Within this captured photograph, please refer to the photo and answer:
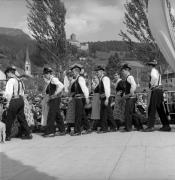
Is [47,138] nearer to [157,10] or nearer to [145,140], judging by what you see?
[145,140]

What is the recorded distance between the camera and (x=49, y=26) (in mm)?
31078

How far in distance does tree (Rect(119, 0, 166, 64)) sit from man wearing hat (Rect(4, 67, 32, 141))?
12684 mm

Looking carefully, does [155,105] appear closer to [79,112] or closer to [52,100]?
[79,112]

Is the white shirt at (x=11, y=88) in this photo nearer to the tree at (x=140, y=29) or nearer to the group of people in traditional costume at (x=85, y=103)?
the group of people in traditional costume at (x=85, y=103)

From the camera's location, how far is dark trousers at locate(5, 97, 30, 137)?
9242mm

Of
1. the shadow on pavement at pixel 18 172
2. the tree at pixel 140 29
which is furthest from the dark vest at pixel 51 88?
the tree at pixel 140 29

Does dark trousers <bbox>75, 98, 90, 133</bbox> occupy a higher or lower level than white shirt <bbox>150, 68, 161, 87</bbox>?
lower

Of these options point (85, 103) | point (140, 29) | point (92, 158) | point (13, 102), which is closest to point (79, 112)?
point (85, 103)

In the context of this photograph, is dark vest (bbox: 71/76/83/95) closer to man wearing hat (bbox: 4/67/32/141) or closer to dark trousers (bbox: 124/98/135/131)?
dark trousers (bbox: 124/98/135/131)

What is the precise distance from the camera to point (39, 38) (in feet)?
102

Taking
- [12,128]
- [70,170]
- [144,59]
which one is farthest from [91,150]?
[144,59]

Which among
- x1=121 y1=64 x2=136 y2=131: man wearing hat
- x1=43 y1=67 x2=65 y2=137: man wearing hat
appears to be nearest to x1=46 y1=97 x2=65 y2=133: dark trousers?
x1=43 y1=67 x2=65 y2=137: man wearing hat

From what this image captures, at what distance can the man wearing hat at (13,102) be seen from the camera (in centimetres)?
912

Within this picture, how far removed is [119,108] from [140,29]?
12391mm
